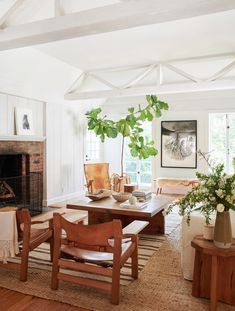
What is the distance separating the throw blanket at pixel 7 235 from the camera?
9.00 feet

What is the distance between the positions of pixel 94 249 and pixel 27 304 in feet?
2.24

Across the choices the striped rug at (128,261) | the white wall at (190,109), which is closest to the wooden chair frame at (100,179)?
the white wall at (190,109)

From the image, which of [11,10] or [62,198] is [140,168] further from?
[11,10]

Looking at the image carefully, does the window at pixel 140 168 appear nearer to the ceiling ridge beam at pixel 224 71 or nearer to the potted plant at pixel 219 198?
the ceiling ridge beam at pixel 224 71

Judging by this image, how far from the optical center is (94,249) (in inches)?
98.5

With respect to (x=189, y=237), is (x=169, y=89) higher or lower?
higher

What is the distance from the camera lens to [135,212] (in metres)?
3.62

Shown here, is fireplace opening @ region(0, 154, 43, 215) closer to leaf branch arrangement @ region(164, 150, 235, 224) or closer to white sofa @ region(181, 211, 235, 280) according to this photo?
white sofa @ region(181, 211, 235, 280)

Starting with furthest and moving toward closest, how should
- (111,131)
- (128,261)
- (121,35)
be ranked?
(111,131), (121,35), (128,261)

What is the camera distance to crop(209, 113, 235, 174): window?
7480 millimetres

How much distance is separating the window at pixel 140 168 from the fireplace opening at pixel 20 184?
3.33 meters

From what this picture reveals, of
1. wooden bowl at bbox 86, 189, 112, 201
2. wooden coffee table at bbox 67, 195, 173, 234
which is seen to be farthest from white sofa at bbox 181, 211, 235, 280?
wooden bowl at bbox 86, 189, 112, 201

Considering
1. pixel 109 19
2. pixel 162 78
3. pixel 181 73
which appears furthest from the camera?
pixel 162 78

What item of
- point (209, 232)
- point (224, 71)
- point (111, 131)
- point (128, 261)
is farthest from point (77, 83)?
point (209, 232)
